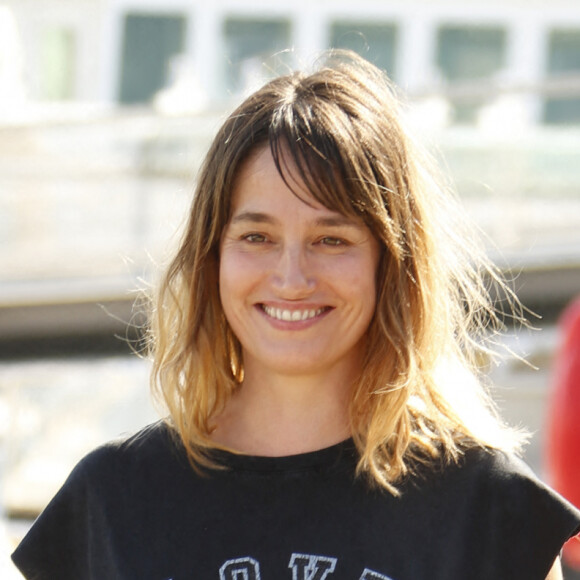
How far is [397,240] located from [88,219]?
5881mm

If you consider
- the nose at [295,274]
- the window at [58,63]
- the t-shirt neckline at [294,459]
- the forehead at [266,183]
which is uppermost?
the window at [58,63]

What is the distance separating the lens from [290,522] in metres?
1.83

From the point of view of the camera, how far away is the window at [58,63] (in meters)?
15.9

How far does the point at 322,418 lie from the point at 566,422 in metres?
1.89

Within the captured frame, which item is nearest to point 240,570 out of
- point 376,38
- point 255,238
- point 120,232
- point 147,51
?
point 255,238

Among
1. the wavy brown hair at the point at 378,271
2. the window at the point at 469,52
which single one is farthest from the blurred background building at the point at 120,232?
the window at the point at 469,52

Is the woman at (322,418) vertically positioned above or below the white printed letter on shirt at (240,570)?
above

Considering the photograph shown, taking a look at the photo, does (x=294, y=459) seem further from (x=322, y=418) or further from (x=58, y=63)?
(x=58, y=63)

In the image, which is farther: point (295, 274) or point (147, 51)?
point (147, 51)

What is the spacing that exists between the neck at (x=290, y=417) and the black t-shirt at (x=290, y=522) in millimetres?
45

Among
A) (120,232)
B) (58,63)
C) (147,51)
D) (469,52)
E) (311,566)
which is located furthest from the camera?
(58,63)

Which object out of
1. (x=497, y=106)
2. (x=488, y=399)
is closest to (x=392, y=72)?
(x=497, y=106)

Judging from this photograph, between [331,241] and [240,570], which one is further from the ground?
[331,241]

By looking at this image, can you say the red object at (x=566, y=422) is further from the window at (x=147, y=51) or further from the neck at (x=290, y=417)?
the window at (x=147, y=51)
